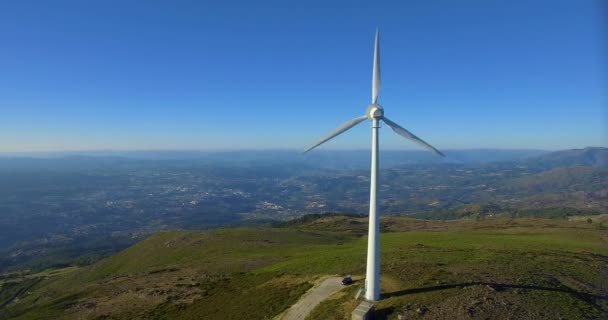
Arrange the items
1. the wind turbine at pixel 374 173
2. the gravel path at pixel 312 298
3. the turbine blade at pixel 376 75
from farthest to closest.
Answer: the gravel path at pixel 312 298 → the turbine blade at pixel 376 75 → the wind turbine at pixel 374 173

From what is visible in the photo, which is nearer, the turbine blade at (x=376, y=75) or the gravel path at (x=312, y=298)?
the turbine blade at (x=376, y=75)

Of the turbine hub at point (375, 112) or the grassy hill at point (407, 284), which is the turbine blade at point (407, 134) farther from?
the grassy hill at point (407, 284)

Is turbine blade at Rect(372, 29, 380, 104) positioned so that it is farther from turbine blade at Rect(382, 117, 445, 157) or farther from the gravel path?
the gravel path

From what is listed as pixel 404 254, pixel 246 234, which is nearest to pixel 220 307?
pixel 404 254

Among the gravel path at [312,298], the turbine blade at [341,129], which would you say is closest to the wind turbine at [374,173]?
the turbine blade at [341,129]

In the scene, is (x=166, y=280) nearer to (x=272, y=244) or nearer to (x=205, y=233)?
(x=272, y=244)

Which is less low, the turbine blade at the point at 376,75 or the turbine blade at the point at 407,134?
the turbine blade at the point at 376,75

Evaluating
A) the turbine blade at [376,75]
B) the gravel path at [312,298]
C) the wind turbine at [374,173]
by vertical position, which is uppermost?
the turbine blade at [376,75]
